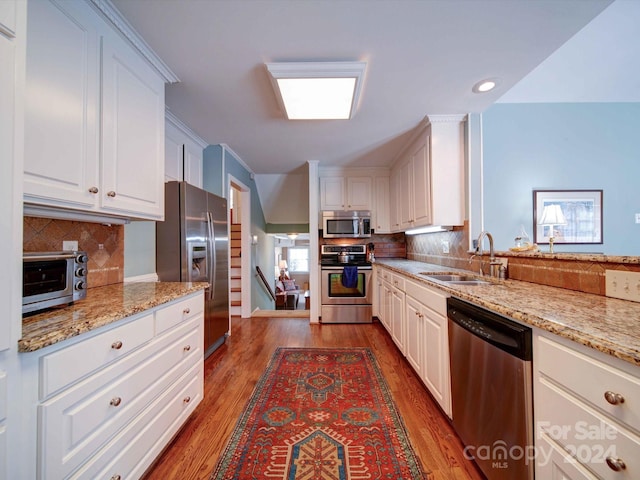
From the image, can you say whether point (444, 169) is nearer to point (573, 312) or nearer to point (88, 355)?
point (573, 312)

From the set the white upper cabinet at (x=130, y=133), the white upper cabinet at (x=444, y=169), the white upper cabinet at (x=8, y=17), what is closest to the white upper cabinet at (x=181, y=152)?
the white upper cabinet at (x=130, y=133)

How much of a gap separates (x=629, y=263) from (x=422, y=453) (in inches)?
55.0

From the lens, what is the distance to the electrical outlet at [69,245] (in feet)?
4.66

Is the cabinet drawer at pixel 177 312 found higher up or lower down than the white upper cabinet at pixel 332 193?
lower down

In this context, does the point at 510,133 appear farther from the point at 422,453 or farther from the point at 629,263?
the point at 422,453

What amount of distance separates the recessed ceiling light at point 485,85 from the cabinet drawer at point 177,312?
268 centimetres

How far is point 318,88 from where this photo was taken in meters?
1.87

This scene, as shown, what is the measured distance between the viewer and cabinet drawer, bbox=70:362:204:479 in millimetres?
949

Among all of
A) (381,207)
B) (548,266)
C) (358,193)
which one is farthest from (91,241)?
(381,207)

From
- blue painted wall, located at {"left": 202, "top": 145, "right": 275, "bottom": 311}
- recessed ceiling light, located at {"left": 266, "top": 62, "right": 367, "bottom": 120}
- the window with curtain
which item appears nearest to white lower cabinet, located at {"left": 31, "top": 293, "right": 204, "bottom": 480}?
recessed ceiling light, located at {"left": 266, "top": 62, "right": 367, "bottom": 120}

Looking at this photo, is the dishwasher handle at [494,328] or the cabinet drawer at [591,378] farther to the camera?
the dishwasher handle at [494,328]

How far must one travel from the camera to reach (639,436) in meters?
0.60

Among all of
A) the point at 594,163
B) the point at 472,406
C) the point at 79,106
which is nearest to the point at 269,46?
the point at 79,106

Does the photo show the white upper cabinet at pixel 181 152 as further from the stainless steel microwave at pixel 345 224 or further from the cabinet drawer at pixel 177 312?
the stainless steel microwave at pixel 345 224
